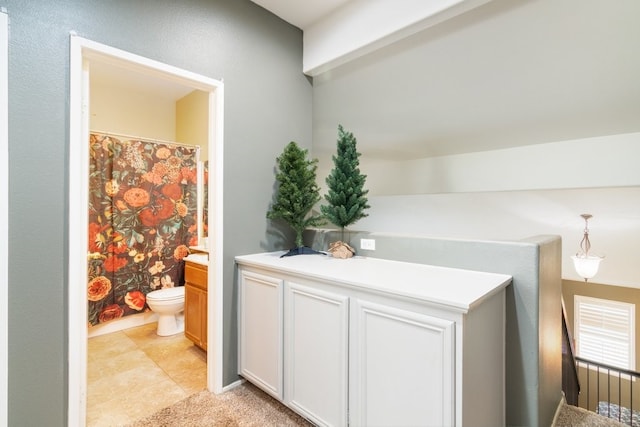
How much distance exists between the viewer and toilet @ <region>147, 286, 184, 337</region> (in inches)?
114

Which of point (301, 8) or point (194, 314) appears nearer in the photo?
point (301, 8)

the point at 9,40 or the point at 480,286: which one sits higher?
the point at 9,40

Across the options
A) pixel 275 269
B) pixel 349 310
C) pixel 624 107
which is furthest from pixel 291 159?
pixel 624 107

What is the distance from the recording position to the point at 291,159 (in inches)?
86.5

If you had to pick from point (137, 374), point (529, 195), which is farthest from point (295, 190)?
point (529, 195)

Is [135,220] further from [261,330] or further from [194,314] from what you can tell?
[261,330]

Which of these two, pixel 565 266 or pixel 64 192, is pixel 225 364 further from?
pixel 565 266

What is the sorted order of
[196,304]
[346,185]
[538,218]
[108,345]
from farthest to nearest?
[538,218] → [108,345] → [196,304] → [346,185]

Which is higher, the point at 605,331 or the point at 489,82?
the point at 489,82

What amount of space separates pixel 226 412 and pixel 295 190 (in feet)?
4.75

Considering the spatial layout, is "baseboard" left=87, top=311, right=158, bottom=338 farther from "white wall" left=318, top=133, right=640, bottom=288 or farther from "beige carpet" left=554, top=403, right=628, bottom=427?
"beige carpet" left=554, top=403, right=628, bottom=427

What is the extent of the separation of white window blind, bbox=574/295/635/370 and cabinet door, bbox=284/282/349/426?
17.6 feet

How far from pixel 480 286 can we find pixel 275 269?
1086 mm

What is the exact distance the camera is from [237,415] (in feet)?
5.84
